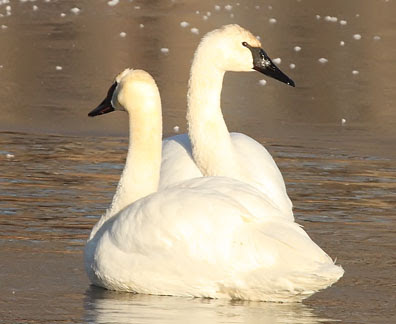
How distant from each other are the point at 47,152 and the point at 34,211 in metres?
2.31

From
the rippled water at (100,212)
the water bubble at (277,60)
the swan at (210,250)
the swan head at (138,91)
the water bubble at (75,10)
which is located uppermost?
the swan head at (138,91)

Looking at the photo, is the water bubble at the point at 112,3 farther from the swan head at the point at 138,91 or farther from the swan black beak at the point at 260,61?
the swan head at the point at 138,91

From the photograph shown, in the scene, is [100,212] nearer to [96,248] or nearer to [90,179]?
[90,179]

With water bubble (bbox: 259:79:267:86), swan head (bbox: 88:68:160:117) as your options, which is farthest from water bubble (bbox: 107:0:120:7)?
swan head (bbox: 88:68:160:117)

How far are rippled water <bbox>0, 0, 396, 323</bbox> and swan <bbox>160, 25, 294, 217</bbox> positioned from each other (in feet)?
1.90

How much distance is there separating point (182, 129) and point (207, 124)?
12.5 feet

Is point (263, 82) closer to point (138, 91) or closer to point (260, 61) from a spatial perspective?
point (260, 61)

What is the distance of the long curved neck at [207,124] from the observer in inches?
348

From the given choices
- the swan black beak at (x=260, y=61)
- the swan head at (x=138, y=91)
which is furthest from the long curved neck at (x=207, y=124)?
the swan head at (x=138, y=91)

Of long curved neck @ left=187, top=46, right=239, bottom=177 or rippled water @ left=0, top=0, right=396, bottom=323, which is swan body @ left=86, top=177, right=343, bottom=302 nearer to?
rippled water @ left=0, top=0, right=396, bottom=323

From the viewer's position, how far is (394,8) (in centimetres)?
2038

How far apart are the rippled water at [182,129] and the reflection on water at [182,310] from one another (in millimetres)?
13

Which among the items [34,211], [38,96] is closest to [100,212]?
[34,211]

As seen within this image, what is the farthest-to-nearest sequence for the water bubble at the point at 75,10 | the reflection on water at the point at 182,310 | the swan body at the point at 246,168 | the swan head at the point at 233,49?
the water bubble at the point at 75,10 < the swan head at the point at 233,49 < the swan body at the point at 246,168 < the reflection on water at the point at 182,310
